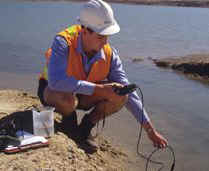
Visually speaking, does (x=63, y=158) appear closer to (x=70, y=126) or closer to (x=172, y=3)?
(x=70, y=126)

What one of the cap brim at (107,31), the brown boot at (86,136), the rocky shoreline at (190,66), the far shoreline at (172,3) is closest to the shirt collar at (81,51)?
the cap brim at (107,31)

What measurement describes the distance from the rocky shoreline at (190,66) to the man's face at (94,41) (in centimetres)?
584

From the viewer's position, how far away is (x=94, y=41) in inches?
141

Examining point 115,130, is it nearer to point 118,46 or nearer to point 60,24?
point 118,46

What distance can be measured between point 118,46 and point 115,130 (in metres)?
8.62

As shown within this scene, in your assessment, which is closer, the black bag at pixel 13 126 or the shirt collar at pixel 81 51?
the black bag at pixel 13 126

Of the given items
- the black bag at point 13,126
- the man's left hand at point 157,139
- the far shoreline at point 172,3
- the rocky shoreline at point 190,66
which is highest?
the black bag at point 13,126

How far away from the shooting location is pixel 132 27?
1986cm

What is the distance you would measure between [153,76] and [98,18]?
6.07m

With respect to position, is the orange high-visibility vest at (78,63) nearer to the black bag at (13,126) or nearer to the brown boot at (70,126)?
the brown boot at (70,126)

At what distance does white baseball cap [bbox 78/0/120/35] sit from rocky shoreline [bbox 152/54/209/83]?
5.96 meters

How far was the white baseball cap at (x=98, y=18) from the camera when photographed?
3490mm

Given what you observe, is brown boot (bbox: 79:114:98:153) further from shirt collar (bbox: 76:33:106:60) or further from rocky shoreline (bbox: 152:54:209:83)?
rocky shoreline (bbox: 152:54:209:83)

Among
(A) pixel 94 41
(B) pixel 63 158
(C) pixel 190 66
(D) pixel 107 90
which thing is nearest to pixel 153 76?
(C) pixel 190 66
